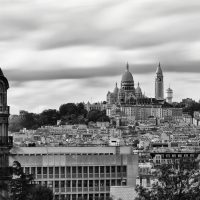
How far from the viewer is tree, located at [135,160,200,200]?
113 feet

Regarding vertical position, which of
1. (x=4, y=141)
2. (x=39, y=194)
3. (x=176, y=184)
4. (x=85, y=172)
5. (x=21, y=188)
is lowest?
(x=39, y=194)

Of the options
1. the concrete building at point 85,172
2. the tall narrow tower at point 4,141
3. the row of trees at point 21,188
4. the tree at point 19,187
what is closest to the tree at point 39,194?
the row of trees at point 21,188

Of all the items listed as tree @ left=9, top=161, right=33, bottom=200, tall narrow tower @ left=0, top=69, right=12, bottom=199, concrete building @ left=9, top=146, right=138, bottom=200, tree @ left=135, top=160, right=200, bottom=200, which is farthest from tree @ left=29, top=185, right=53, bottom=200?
concrete building @ left=9, top=146, right=138, bottom=200

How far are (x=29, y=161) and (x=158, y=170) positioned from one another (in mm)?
32061

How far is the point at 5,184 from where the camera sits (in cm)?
3559

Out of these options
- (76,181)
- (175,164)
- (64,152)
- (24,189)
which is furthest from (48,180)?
(175,164)

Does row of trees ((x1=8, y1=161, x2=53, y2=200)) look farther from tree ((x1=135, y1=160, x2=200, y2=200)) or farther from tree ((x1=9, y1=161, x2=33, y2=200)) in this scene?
tree ((x1=135, y1=160, x2=200, y2=200))

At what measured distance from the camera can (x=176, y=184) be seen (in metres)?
34.6

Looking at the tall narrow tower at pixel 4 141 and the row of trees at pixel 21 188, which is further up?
the tall narrow tower at pixel 4 141

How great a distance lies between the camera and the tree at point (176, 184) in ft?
113

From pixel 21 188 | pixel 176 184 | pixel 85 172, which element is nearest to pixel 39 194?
pixel 21 188

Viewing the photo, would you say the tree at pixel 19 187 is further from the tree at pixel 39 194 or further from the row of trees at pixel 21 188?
the tree at pixel 39 194

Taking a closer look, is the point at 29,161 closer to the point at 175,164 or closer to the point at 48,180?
the point at 48,180

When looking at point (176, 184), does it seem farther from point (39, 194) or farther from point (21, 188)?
point (39, 194)
